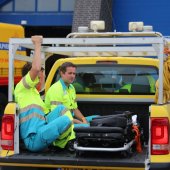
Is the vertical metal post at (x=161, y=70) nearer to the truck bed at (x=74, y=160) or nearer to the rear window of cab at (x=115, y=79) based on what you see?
the truck bed at (x=74, y=160)

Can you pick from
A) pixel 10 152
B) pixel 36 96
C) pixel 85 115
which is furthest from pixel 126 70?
pixel 10 152

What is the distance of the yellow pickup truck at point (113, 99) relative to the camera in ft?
18.5

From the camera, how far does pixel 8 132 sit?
619 centimetres

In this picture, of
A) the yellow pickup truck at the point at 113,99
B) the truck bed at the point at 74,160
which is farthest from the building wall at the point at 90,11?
the truck bed at the point at 74,160

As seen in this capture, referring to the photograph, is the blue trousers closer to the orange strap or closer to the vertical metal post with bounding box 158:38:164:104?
the orange strap

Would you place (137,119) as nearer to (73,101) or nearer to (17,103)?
(73,101)

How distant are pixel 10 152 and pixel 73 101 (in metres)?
1.13

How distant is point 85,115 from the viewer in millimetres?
7359

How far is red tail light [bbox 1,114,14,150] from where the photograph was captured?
6133 millimetres

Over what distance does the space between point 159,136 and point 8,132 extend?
5.40 ft

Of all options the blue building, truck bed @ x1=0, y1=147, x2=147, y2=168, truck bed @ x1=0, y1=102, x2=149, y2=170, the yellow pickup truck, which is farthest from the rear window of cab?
the blue building

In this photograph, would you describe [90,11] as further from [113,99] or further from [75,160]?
[75,160]

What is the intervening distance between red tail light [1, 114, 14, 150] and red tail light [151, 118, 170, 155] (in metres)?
1.53

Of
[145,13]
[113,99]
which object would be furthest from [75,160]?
[145,13]
